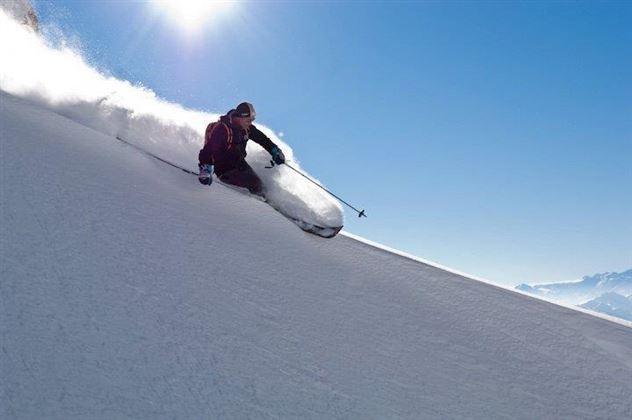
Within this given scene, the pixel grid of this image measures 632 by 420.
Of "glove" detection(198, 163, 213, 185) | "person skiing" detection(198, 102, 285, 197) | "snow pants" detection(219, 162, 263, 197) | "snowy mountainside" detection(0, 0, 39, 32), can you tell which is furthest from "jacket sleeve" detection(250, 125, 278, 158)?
"snowy mountainside" detection(0, 0, 39, 32)

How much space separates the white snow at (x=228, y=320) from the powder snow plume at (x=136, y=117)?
0.67 metres

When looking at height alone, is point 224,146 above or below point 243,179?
above

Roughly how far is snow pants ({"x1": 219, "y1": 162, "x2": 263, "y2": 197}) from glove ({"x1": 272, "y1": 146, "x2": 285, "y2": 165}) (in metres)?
0.40

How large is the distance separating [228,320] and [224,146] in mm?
3788

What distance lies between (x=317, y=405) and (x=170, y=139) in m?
5.60

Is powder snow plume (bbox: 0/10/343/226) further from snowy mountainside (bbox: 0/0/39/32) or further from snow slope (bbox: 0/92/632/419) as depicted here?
snowy mountainside (bbox: 0/0/39/32)

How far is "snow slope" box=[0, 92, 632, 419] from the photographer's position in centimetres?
237

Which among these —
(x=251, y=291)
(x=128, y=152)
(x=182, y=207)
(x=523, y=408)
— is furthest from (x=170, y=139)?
(x=523, y=408)

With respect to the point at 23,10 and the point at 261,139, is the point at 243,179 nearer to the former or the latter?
the point at 261,139

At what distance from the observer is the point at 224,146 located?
6535 mm

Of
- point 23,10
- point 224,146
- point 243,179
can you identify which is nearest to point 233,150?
point 224,146

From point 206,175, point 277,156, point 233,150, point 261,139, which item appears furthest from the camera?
point 261,139

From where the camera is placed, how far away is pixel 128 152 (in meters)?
5.89

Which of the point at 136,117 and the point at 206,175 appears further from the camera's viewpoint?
the point at 136,117
